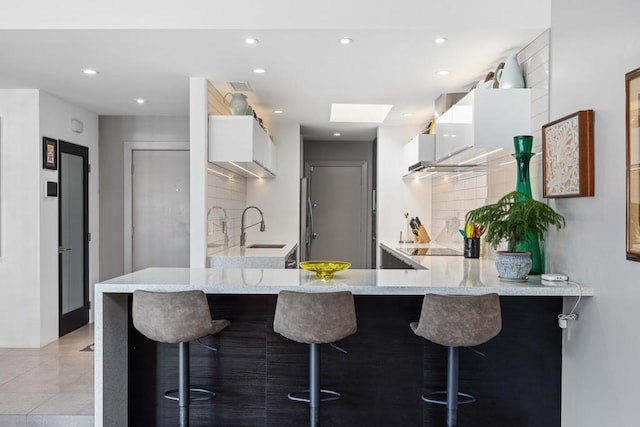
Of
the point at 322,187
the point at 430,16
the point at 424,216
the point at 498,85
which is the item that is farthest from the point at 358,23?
the point at 322,187

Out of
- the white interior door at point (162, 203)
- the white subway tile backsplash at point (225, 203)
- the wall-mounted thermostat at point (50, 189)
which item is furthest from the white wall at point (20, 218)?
the white subway tile backsplash at point (225, 203)

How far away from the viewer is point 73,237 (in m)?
5.36

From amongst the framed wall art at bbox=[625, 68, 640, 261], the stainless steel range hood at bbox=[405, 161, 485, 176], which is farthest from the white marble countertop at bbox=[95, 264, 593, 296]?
the stainless steel range hood at bbox=[405, 161, 485, 176]

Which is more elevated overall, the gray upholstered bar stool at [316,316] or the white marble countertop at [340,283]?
the white marble countertop at [340,283]

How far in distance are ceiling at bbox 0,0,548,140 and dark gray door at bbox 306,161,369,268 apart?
2.75m

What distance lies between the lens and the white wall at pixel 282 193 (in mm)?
6340

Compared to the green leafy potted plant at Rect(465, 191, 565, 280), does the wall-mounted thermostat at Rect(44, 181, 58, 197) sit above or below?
above

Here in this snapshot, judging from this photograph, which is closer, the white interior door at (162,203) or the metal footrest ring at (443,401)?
the metal footrest ring at (443,401)

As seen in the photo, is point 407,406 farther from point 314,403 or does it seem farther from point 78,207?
point 78,207

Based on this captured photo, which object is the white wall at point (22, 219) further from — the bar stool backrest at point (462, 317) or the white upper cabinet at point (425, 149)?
the bar stool backrest at point (462, 317)

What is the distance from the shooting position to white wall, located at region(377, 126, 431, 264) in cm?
631

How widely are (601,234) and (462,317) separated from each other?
2.61ft

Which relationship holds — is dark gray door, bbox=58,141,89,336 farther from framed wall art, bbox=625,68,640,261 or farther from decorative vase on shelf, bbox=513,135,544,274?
framed wall art, bbox=625,68,640,261

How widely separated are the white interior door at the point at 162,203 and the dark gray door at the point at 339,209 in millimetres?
2373
